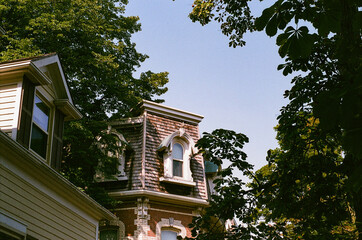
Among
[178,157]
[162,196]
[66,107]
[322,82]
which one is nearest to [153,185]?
[162,196]

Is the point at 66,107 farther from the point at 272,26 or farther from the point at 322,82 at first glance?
the point at 272,26

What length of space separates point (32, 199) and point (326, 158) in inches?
247

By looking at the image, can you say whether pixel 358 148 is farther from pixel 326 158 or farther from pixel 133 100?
pixel 133 100

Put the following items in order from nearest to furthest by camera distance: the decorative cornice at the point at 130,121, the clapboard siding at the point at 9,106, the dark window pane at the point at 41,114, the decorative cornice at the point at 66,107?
1. the clapboard siding at the point at 9,106
2. the dark window pane at the point at 41,114
3. the decorative cornice at the point at 66,107
4. the decorative cornice at the point at 130,121

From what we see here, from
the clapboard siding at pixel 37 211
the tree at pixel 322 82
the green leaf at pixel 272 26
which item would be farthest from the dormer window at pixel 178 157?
the green leaf at pixel 272 26

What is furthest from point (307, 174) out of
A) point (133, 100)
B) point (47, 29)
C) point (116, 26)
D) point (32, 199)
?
point (116, 26)

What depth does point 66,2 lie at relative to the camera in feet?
66.2

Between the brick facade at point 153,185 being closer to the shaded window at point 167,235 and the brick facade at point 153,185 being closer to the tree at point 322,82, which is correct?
the shaded window at point 167,235

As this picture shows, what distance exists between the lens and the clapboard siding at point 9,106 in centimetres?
997

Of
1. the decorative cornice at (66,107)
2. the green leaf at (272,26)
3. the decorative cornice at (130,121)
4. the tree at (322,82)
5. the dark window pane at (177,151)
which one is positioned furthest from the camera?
the dark window pane at (177,151)

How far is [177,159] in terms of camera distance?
877 inches

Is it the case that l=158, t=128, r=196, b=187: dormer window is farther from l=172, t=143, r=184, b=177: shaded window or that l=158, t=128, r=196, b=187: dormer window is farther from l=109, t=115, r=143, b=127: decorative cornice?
l=109, t=115, r=143, b=127: decorative cornice

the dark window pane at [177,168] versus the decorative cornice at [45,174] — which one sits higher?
the dark window pane at [177,168]

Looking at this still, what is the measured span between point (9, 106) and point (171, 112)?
13.4 m
